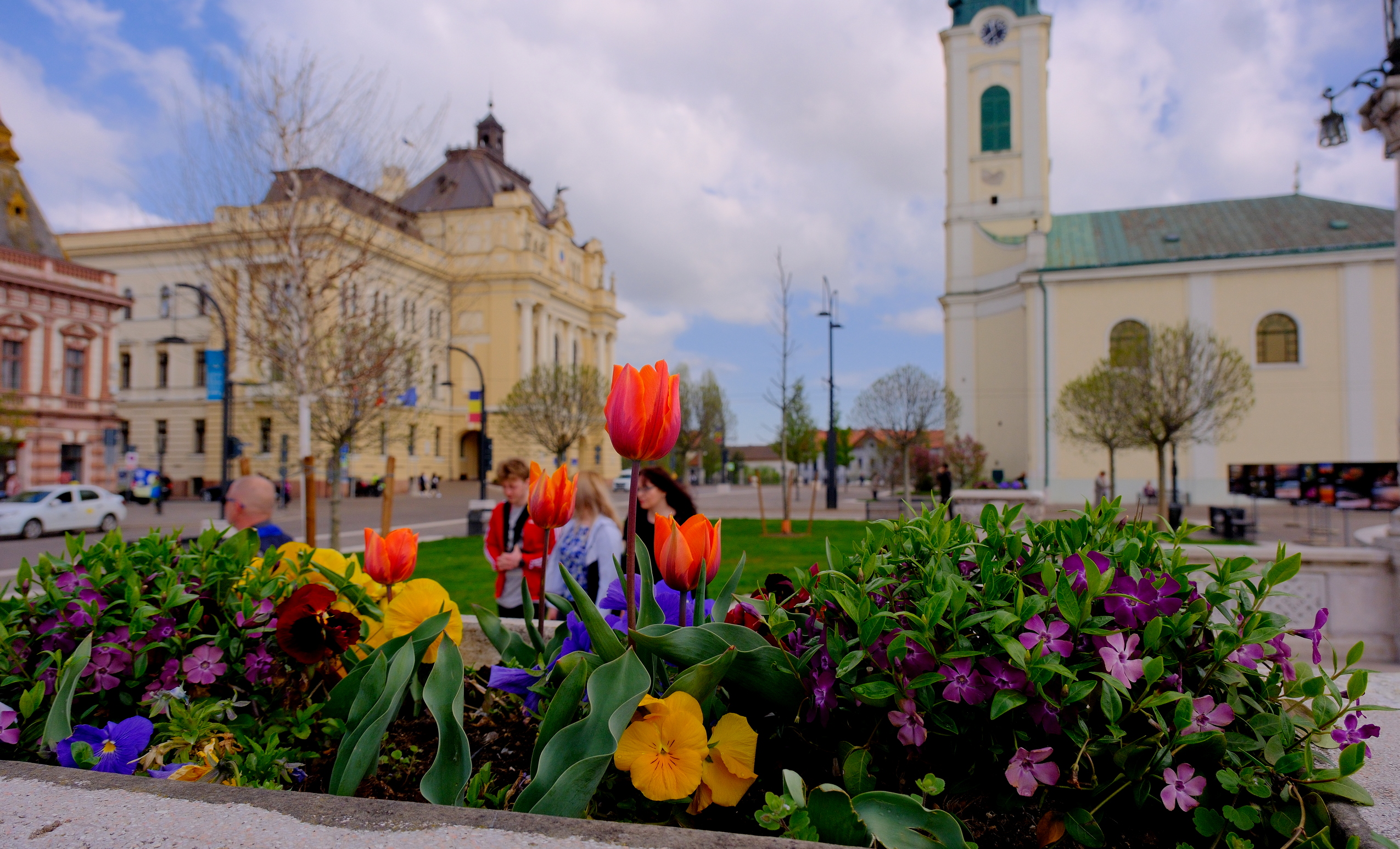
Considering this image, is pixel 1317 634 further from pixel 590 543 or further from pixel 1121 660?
pixel 590 543

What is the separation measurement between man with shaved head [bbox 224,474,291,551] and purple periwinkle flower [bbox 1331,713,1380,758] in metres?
4.83

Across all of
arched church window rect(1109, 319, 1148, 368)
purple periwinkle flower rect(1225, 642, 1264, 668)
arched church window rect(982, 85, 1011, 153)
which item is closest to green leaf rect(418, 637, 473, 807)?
purple periwinkle flower rect(1225, 642, 1264, 668)

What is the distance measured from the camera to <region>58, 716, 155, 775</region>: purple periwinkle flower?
1558mm

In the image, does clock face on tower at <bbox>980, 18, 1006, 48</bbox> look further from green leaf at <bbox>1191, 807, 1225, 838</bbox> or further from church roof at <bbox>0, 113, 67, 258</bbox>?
green leaf at <bbox>1191, 807, 1225, 838</bbox>

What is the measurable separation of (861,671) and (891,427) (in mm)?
34098

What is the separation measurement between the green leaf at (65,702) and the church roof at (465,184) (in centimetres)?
5992

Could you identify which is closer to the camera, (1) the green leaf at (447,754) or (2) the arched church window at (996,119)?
(1) the green leaf at (447,754)

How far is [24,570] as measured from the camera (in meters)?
1.99

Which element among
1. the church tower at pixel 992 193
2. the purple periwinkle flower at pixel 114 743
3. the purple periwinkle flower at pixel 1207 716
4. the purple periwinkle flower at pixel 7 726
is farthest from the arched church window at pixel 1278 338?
the purple periwinkle flower at pixel 7 726

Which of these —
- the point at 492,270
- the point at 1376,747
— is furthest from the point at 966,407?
the point at 1376,747

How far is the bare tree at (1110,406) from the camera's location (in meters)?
26.5

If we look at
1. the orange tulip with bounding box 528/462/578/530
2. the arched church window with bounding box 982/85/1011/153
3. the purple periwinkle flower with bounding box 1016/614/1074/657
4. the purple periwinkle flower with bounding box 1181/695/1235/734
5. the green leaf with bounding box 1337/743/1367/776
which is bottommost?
the green leaf with bounding box 1337/743/1367/776

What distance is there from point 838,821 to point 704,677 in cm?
29

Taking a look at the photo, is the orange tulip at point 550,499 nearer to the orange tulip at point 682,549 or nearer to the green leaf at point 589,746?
the orange tulip at point 682,549
